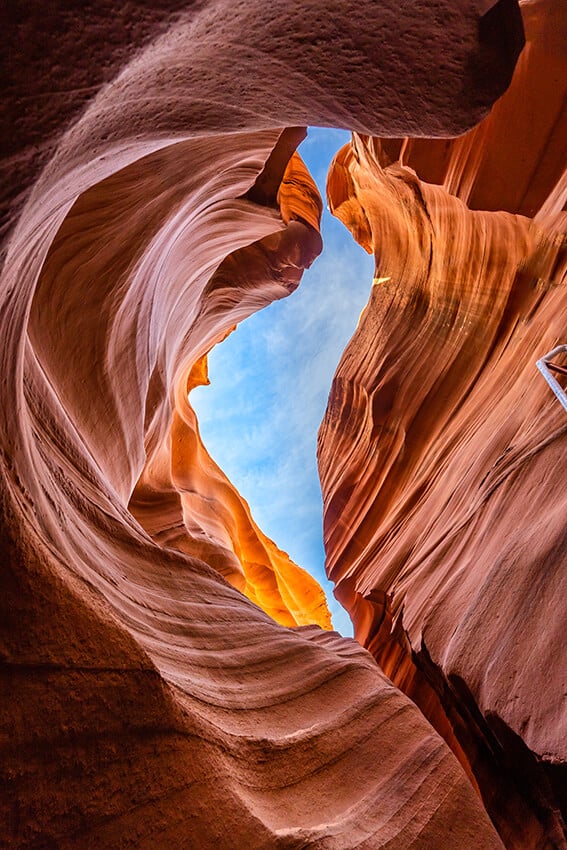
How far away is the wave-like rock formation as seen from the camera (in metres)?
3.91

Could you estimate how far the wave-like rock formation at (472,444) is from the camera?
12.8ft

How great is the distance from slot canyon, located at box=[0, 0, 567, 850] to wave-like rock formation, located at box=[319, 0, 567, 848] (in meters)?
Answer: 0.04

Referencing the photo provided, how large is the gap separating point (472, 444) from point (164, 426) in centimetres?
525

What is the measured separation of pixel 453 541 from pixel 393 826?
3182 mm

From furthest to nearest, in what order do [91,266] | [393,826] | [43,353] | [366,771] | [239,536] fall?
[239,536]
[91,266]
[43,353]
[366,771]
[393,826]

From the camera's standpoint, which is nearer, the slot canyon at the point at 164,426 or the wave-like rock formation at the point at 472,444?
the slot canyon at the point at 164,426

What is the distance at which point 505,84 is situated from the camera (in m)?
2.63

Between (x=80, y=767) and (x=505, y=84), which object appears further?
(x=505, y=84)

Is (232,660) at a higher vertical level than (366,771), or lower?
higher

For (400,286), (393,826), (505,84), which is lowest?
(393,826)

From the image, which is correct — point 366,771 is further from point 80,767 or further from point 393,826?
point 80,767

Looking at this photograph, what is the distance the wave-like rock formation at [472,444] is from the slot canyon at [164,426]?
4 cm

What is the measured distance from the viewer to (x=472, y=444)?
6480mm

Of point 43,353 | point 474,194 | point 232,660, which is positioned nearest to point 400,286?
point 474,194
